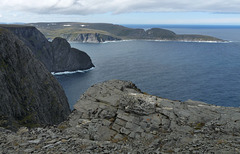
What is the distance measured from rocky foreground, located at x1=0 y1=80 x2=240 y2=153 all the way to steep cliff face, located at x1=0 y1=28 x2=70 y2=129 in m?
23.4

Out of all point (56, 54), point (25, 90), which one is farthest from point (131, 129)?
point (56, 54)

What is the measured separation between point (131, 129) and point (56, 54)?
171844 mm

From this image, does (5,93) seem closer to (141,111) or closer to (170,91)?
(141,111)

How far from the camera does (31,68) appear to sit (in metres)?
66.7

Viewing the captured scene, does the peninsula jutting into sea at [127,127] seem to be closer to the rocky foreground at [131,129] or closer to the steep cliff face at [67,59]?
the rocky foreground at [131,129]

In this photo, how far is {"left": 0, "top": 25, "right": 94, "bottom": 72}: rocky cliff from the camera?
17375cm

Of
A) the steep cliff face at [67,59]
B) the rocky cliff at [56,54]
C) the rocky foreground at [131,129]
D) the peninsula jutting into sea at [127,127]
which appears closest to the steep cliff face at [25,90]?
the peninsula jutting into sea at [127,127]

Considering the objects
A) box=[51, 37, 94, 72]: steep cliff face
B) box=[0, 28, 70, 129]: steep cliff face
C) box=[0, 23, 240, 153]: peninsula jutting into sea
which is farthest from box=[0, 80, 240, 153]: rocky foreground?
box=[51, 37, 94, 72]: steep cliff face

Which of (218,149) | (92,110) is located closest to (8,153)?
(92,110)

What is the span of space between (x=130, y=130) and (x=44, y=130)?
10321 mm

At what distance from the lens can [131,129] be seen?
2488 cm

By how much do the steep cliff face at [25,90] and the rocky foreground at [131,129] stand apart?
23.4 metres

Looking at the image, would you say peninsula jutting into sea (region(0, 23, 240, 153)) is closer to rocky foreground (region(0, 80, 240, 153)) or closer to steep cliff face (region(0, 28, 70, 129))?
rocky foreground (region(0, 80, 240, 153))

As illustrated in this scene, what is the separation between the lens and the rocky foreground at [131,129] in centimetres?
1855
